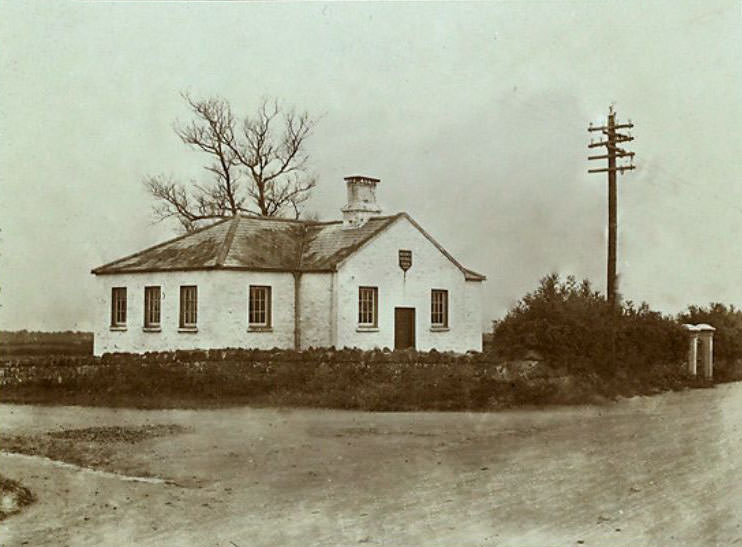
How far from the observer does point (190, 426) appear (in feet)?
47.6

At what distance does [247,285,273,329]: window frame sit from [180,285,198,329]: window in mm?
1594

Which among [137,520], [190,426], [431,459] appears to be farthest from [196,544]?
[190,426]

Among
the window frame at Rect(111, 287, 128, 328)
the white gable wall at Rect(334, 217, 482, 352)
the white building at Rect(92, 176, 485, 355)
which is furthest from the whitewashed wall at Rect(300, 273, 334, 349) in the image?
the window frame at Rect(111, 287, 128, 328)

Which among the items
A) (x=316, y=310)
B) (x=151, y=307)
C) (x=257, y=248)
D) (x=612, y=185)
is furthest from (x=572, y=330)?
(x=151, y=307)

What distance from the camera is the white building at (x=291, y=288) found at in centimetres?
2431

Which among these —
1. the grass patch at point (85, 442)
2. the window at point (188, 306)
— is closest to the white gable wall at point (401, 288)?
the window at point (188, 306)

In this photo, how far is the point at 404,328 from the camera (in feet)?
85.8

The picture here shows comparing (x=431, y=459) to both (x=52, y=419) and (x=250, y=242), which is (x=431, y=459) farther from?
(x=250, y=242)

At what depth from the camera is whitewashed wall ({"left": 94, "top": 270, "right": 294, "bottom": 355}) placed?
78.5 ft

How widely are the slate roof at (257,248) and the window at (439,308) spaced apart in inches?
45.8

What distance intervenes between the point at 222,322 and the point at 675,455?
14895 millimetres

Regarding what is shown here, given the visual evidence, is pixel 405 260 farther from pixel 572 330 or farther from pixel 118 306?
pixel 118 306

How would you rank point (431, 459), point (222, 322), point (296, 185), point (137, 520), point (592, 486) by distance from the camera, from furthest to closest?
point (296, 185)
point (222, 322)
point (431, 459)
point (592, 486)
point (137, 520)

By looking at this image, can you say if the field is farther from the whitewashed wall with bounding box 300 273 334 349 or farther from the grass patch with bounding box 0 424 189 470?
the whitewashed wall with bounding box 300 273 334 349
